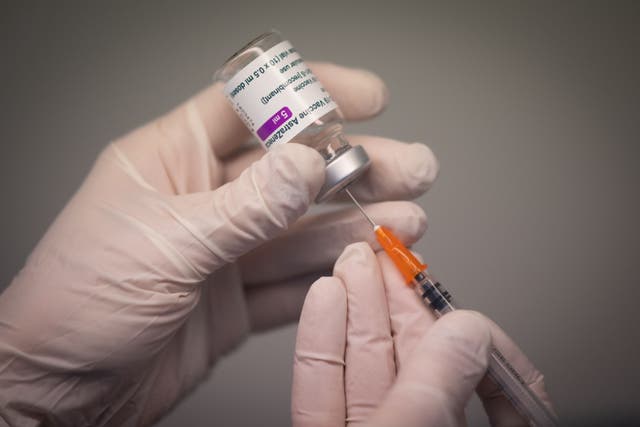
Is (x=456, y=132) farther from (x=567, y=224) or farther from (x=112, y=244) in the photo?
(x=112, y=244)

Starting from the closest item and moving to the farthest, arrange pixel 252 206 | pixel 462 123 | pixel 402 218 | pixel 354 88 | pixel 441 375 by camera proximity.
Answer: pixel 441 375
pixel 252 206
pixel 402 218
pixel 354 88
pixel 462 123

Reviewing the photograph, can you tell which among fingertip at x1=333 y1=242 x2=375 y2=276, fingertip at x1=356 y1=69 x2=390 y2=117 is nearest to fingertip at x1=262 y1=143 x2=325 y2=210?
fingertip at x1=333 y1=242 x2=375 y2=276

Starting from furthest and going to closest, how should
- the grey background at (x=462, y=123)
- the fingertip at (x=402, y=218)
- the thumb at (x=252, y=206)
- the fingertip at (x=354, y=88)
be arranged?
the grey background at (x=462, y=123) → the fingertip at (x=354, y=88) → the fingertip at (x=402, y=218) → the thumb at (x=252, y=206)

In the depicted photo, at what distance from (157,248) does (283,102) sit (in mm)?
387

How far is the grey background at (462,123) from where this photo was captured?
59.4 inches

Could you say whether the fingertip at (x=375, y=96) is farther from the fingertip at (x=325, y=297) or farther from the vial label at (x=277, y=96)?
the fingertip at (x=325, y=297)

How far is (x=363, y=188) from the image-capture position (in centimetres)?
125

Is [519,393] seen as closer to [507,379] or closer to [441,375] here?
[507,379]

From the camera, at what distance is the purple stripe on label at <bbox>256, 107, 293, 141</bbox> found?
98 cm

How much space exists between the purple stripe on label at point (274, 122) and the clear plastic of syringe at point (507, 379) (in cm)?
40

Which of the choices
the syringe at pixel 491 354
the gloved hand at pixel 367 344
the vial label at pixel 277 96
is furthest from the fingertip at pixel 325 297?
the vial label at pixel 277 96

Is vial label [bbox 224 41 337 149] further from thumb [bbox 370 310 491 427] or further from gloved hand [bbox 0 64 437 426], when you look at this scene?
thumb [bbox 370 310 491 427]

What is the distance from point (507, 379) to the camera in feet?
3.14

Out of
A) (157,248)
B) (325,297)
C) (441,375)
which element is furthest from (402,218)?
(157,248)
